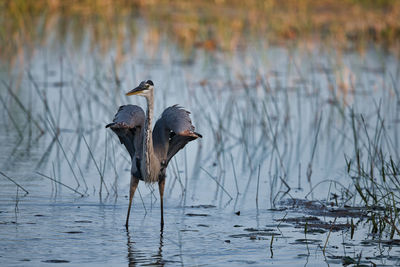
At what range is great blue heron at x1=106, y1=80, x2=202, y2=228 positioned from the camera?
610 centimetres

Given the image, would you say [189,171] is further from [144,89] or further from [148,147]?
[144,89]

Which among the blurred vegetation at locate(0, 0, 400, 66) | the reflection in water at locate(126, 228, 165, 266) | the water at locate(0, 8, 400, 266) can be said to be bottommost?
the reflection in water at locate(126, 228, 165, 266)

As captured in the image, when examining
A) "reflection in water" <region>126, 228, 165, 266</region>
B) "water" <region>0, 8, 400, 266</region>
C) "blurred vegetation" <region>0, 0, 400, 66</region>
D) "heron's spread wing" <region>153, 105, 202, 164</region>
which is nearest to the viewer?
"reflection in water" <region>126, 228, 165, 266</region>

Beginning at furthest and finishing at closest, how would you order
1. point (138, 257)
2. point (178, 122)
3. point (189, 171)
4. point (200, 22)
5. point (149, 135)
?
point (200, 22)
point (189, 171)
point (178, 122)
point (149, 135)
point (138, 257)

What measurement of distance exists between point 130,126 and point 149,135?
0.18 m

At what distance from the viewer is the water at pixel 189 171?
5387 mm

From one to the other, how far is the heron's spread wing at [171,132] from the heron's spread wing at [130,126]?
174 millimetres

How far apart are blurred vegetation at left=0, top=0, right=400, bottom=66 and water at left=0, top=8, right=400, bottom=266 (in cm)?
102

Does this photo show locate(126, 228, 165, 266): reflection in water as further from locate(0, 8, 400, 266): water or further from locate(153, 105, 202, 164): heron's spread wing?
locate(153, 105, 202, 164): heron's spread wing

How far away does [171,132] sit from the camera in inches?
256

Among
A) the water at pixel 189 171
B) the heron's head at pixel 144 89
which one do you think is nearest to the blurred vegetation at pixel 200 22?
the water at pixel 189 171

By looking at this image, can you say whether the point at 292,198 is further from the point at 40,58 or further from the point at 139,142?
the point at 40,58

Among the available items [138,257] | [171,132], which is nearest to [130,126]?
[171,132]

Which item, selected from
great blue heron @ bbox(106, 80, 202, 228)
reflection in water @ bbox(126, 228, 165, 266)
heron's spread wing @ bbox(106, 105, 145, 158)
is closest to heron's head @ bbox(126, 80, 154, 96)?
great blue heron @ bbox(106, 80, 202, 228)
